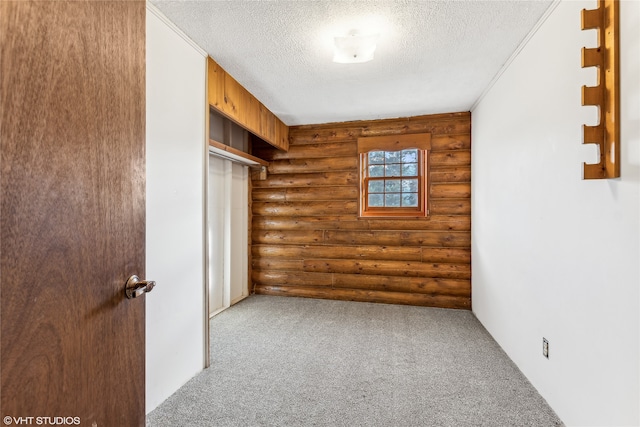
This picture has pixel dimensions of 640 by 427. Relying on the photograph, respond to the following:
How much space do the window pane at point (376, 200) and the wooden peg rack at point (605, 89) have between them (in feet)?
8.94

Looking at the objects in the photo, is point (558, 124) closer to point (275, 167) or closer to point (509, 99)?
point (509, 99)

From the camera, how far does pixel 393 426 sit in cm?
163

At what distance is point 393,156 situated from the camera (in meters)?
3.95

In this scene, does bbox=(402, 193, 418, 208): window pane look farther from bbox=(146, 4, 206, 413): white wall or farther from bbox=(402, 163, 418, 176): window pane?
bbox=(146, 4, 206, 413): white wall

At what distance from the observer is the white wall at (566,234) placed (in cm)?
117

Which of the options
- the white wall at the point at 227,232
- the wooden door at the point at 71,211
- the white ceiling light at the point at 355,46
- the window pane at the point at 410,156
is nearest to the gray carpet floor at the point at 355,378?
the white wall at the point at 227,232

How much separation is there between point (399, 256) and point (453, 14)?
272cm

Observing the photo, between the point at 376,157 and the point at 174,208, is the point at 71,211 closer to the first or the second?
the point at 174,208

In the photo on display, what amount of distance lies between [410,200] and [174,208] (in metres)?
2.94

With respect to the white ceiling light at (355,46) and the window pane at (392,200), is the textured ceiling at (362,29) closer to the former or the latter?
the white ceiling light at (355,46)

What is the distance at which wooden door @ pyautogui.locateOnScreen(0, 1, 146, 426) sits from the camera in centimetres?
63

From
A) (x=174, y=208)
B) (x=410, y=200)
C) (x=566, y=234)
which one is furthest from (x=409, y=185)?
(x=174, y=208)

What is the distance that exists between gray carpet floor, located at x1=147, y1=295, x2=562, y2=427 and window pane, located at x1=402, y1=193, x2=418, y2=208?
4.75 feet

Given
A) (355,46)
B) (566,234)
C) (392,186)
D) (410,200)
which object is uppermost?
(355,46)
